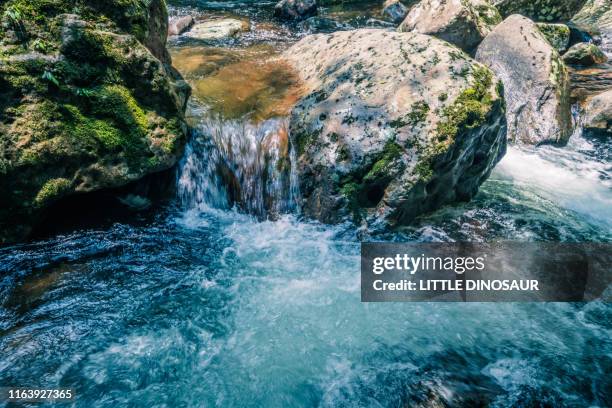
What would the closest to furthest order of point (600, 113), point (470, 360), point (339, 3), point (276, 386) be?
point (276, 386) < point (470, 360) < point (600, 113) < point (339, 3)

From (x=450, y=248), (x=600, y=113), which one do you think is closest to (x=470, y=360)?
(x=450, y=248)

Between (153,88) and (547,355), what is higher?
(153,88)

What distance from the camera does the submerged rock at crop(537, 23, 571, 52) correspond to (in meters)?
10.6

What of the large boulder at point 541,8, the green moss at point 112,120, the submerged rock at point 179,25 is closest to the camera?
the green moss at point 112,120

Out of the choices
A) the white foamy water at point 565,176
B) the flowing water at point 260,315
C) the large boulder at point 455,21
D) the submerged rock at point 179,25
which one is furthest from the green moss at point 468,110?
the submerged rock at point 179,25

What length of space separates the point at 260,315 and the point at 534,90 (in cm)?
687

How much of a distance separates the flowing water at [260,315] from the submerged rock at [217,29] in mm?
4803

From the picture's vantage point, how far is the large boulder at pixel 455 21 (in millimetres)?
8578

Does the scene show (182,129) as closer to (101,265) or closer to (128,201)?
(128,201)

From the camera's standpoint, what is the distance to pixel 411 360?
3477 millimetres

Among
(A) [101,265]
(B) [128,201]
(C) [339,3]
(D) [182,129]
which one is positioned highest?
(C) [339,3]

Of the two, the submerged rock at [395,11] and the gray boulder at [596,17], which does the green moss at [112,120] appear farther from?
the gray boulder at [596,17]

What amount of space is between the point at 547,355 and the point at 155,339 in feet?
11.8

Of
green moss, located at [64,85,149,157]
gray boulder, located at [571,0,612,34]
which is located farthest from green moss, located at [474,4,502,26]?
green moss, located at [64,85,149,157]
